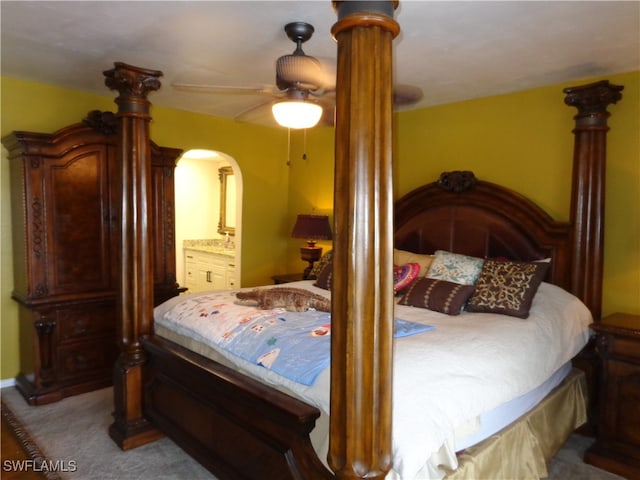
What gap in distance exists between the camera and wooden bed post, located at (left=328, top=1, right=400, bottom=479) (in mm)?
1154

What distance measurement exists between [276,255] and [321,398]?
358cm

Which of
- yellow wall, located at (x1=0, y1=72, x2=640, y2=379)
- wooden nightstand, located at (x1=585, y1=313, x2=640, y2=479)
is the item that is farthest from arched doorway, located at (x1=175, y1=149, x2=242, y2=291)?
wooden nightstand, located at (x1=585, y1=313, x2=640, y2=479)

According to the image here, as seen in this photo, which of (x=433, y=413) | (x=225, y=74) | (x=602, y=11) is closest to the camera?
(x=433, y=413)

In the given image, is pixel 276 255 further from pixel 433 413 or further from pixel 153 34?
pixel 433 413

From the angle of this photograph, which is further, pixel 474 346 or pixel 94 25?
pixel 94 25

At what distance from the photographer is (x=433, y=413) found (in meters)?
1.66

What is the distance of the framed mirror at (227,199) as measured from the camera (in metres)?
6.40

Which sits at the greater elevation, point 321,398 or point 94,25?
point 94,25

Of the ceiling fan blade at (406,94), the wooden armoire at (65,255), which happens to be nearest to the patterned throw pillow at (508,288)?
the ceiling fan blade at (406,94)

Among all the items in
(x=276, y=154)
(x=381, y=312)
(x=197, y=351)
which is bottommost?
(x=197, y=351)

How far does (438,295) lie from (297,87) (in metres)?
1.56

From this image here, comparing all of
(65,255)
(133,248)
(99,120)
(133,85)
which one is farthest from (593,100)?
(65,255)

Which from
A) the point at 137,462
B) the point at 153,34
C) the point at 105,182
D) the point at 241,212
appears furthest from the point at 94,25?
the point at 241,212

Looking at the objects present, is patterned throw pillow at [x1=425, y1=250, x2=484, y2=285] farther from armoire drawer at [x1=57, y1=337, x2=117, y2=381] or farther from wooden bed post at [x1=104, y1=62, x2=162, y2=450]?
armoire drawer at [x1=57, y1=337, x2=117, y2=381]
